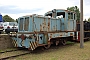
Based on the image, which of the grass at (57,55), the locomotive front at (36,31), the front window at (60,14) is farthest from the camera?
the front window at (60,14)

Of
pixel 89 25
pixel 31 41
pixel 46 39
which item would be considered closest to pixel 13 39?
pixel 31 41

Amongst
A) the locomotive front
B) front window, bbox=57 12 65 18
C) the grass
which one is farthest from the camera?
front window, bbox=57 12 65 18

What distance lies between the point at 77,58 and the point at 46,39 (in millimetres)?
2315

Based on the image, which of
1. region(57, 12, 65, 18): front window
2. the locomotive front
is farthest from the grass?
region(57, 12, 65, 18): front window

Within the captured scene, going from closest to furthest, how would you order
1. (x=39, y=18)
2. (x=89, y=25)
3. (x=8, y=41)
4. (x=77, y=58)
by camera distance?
(x=77, y=58) < (x=39, y=18) < (x=8, y=41) < (x=89, y=25)

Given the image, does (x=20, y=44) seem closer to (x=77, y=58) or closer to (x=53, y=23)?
(x=53, y=23)


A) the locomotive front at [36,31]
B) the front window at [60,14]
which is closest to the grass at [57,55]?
the locomotive front at [36,31]

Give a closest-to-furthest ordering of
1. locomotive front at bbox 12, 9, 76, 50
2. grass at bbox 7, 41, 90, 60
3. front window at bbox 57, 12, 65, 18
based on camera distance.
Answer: grass at bbox 7, 41, 90, 60 → locomotive front at bbox 12, 9, 76, 50 → front window at bbox 57, 12, 65, 18

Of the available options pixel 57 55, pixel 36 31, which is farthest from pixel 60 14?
pixel 57 55

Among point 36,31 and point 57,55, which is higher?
point 36,31

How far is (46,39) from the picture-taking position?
8852 mm

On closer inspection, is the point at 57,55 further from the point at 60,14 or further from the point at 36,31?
the point at 60,14

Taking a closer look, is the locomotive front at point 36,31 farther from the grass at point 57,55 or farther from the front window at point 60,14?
the grass at point 57,55

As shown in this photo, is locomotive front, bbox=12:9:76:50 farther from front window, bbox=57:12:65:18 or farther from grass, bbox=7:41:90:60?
grass, bbox=7:41:90:60
